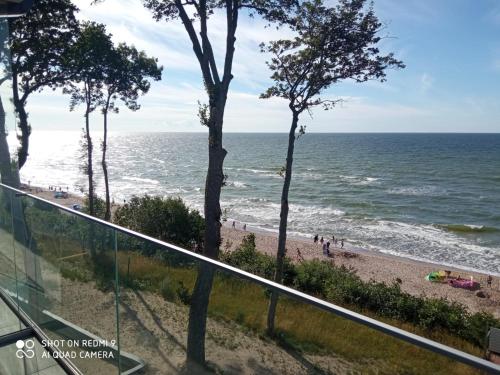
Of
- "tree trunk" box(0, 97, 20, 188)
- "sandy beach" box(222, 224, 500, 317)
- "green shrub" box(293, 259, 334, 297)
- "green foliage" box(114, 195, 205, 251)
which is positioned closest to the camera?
"tree trunk" box(0, 97, 20, 188)

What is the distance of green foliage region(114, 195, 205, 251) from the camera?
19266 millimetres

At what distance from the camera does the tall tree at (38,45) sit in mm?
12867

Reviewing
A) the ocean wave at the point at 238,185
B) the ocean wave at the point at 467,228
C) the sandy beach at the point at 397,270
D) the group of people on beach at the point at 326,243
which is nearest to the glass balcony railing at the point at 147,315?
the sandy beach at the point at 397,270

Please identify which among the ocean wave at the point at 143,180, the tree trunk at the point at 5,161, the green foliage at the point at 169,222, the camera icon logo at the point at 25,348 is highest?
the tree trunk at the point at 5,161

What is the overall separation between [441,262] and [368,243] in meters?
5.77

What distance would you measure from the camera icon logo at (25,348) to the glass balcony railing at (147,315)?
51 millimetres

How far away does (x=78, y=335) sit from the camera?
2.75m

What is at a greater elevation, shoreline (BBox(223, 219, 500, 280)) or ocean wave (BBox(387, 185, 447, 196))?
ocean wave (BBox(387, 185, 447, 196))

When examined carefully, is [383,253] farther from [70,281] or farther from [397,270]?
[70,281]

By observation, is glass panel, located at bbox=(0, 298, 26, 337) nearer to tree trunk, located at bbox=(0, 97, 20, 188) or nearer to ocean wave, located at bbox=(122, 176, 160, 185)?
tree trunk, located at bbox=(0, 97, 20, 188)

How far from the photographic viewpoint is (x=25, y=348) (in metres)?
3.21

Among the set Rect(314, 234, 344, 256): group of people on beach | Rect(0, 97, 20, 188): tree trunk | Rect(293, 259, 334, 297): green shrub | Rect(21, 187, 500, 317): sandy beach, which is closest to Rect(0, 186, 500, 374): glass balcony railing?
Rect(0, 97, 20, 188): tree trunk

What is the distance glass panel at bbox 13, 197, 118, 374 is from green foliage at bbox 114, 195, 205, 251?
1580 cm

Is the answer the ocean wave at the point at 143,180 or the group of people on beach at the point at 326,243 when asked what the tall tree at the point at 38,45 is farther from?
the ocean wave at the point at 143,180
